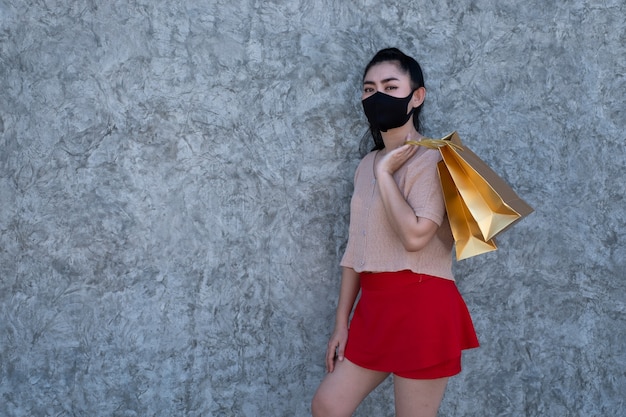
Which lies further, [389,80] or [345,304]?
[345,304]

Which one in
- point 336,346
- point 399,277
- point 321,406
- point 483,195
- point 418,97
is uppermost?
point 418,97

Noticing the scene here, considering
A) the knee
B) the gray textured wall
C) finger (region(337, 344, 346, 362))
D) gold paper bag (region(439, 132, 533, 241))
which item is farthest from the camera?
the gray textured wall

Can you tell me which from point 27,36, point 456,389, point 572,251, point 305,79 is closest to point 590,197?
point 572,251

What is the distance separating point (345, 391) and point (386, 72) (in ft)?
3.84

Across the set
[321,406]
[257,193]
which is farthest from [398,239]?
[257,193]

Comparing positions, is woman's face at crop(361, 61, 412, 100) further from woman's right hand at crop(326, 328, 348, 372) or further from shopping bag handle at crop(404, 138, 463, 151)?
woman's right hand at crop(326, 328, 348, 372)

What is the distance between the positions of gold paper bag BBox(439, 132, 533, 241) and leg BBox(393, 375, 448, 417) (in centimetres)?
53

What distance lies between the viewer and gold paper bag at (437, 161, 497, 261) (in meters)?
2.54

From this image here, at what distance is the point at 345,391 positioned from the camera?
8.55ft

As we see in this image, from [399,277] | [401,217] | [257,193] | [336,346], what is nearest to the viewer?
[401,217]

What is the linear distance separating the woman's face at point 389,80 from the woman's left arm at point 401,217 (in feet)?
1.03

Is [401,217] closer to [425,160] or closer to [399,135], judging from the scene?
[425,160]

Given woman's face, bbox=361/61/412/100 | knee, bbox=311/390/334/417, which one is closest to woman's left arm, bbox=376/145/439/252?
woman's face, bbox=361/61/412/100

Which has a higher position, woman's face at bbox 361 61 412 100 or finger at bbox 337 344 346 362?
woman's face at bbox 361 61 412 100
